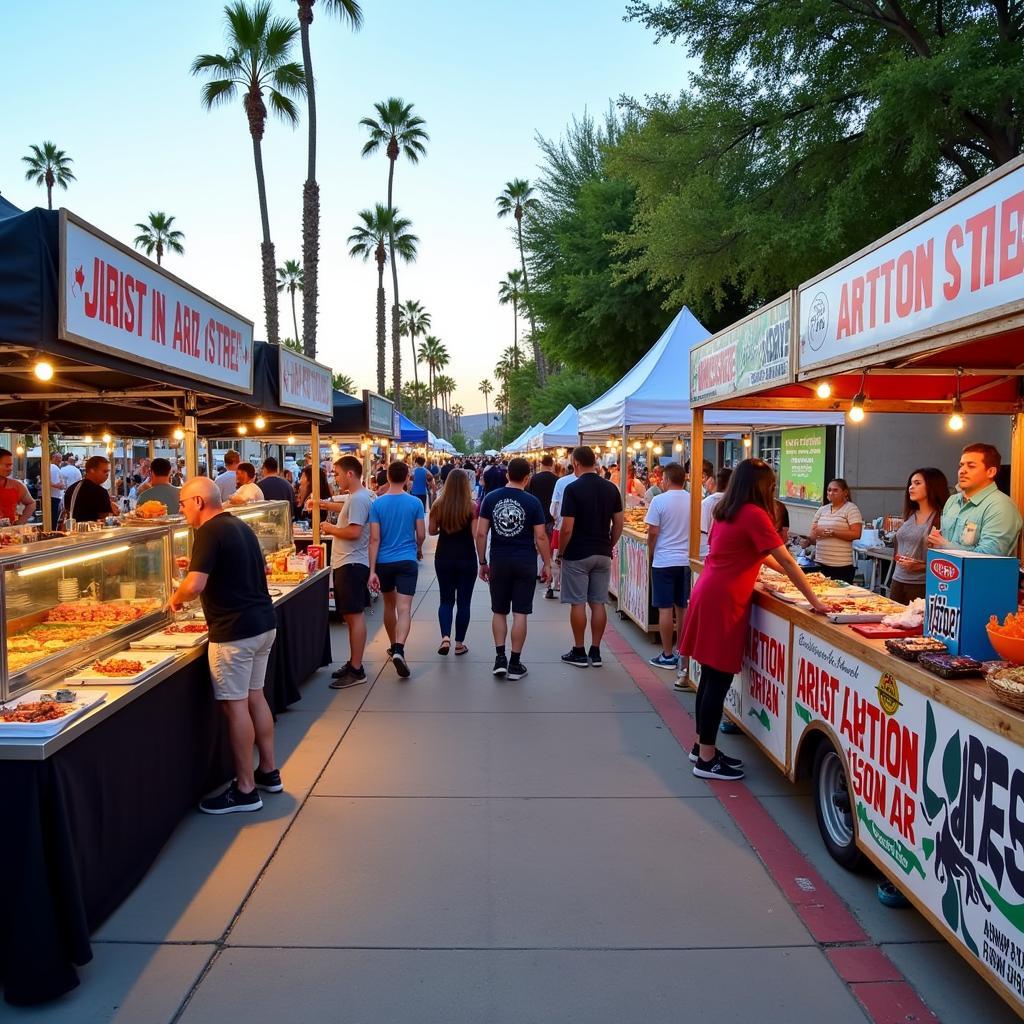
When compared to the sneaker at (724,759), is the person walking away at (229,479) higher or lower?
higher

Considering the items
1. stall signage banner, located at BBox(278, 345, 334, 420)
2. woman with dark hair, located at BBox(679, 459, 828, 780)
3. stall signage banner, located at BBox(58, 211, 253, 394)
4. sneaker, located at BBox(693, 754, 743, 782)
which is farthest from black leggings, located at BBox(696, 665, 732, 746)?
stall signage banner, located at BBox(278, 345, 334, 420)

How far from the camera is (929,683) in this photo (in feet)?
10.5

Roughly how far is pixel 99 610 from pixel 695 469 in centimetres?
498

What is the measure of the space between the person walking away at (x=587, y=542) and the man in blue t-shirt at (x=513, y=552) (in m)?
0.30

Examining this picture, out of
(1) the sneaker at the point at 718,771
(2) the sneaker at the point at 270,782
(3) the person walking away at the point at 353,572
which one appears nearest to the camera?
(2) the sneaker at the point at 270,782

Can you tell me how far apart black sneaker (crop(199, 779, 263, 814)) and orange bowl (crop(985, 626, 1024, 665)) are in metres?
3.90

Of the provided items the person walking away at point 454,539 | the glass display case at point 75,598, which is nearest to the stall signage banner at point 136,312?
the glass display case at point 75,598

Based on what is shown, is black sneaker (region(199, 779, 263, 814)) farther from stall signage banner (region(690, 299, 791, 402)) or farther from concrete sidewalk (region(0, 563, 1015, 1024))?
stall signage banner (region(690, 299, 791, 402))

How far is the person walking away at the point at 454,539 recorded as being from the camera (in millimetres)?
8008

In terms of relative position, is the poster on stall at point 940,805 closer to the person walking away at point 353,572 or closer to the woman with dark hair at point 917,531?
the woman with dark hair at point 917,531

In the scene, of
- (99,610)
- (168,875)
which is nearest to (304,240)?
(99,610)

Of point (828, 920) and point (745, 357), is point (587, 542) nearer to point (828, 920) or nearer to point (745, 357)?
point (745, 357)

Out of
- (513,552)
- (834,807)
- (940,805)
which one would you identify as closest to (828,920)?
(834,807)

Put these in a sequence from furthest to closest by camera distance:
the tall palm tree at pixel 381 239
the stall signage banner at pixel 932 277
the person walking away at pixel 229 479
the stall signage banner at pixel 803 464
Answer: the tall palm tree at pixel 381 239
the stall signage banner at pixel 803 464
the person walking away at pixel 229 479
the stall signage banner at pixel 932 277
